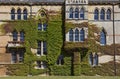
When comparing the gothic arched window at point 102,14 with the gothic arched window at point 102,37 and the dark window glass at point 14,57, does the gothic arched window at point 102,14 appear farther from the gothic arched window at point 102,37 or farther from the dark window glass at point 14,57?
the dark window glass at point 14,57

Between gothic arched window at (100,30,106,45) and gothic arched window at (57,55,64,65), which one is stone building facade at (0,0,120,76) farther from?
gothic arched window at (57,55,64,65)

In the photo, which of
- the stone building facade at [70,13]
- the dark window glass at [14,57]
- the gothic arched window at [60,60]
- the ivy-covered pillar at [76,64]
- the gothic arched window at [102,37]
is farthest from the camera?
the gothic arched window at [102,37]

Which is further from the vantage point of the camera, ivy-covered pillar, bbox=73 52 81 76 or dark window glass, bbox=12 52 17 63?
dark window glass, bbox=12 52 17 63

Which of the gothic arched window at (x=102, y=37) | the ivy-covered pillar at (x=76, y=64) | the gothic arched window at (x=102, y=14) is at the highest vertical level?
the gothic arched window at (x=102, y=14)

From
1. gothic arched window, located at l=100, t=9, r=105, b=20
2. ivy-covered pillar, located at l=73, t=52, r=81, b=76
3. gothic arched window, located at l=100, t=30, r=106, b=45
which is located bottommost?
ivy-covered pillar, located at l=73, t=52, r=81, b=76

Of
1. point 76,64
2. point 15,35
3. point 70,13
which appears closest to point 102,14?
point 70,13

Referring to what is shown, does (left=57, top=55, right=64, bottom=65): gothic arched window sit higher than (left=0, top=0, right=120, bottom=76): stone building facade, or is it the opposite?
(left=0, top=0, right=120, bottom=76): stone building facade

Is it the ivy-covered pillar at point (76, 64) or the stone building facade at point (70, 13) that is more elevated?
the stone building facade at point (70, 13)

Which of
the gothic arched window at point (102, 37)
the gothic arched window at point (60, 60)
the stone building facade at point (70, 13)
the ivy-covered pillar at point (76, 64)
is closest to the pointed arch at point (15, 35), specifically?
the stone building facade at point (70, 13)

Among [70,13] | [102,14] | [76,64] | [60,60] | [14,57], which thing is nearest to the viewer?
[76,64]

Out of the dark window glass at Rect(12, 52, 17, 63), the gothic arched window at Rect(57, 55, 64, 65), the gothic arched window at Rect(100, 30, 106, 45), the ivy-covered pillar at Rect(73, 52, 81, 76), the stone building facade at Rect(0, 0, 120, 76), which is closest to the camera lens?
the ivy-covered pillar at Rect(73, 52, 81, 76)

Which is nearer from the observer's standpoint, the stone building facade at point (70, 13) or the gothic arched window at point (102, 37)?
the stone building facade at point (70, 13)

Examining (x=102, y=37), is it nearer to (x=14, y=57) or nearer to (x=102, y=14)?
(x=102, y=14)

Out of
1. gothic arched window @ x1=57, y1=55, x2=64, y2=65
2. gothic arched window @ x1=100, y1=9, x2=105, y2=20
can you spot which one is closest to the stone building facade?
gothic arched window @ x1=100, y1=9, x2=105, y2=20
